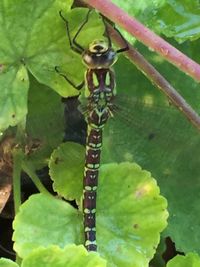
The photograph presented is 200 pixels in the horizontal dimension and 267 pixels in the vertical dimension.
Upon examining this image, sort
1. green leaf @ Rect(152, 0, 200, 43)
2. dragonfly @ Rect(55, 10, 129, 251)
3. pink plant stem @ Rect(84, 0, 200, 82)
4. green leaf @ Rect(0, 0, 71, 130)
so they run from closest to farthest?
pink plant stem @ Rect(84, 0, 200, 82) < green leaf @ Rect(0, 0, 71, 130) < dragonfly @ Rect(55, 10, 129, 251) < green leaf @ Rect(152, 0, 200, 43)

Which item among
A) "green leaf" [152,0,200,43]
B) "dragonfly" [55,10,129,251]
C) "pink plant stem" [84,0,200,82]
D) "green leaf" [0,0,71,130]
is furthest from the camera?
"green leaf" [152,0,200,43]

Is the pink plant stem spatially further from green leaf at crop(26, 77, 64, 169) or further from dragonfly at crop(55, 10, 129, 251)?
green leaf at crop(26, 77, 64, 169)

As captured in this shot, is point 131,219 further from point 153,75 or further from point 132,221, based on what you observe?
point 153,75

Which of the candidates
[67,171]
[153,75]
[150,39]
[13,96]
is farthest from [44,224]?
[150,39]

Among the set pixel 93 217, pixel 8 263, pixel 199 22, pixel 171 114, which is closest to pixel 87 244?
pixel 93 217

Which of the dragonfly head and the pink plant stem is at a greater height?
the pink plant stem

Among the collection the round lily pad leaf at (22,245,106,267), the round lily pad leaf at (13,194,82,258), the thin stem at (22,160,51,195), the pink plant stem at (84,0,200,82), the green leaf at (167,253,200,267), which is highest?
the pink plant stem at (84,0,200,82)

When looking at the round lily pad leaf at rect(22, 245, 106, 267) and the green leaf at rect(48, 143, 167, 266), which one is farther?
the green leaf at rect(48, 143, 167, 266)

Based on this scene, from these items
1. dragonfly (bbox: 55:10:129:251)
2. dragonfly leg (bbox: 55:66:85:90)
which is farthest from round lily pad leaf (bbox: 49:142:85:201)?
dragonfly leg (bbox: 55:66:85:90)
